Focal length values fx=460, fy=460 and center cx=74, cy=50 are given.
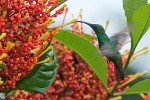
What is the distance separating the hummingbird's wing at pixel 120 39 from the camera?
2416 millimetres

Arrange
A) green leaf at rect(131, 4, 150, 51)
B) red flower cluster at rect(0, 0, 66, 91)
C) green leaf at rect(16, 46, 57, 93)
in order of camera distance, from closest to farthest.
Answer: red flower cluster at rect(0, 0, 66, 91)
green leaf at rect(16, 46, 57, 93)
green leaf at rect(131, 4, 150, 51)

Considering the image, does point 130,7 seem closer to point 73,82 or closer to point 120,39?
point 120,39

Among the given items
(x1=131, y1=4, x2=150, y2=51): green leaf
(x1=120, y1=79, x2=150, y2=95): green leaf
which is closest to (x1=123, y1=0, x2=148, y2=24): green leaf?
(x1=131, y1=4, x2=150, y2=51): green leaf

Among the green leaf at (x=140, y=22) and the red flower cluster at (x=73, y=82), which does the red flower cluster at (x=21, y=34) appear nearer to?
the green leaf at (x=140, y=22)

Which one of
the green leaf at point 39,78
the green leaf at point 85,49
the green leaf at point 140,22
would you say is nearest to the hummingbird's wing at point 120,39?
the green leaf at point 140,22

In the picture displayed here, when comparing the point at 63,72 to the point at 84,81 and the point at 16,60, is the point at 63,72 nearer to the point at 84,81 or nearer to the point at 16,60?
the point at 84,81

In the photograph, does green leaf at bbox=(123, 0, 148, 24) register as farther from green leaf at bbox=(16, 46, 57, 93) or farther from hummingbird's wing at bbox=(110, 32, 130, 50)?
green leaf at bbox=(16, 46, 57, 93)

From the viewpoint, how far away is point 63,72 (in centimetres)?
280

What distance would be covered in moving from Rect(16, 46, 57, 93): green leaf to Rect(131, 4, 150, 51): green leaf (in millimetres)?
506

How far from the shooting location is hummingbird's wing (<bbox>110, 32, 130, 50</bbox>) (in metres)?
2.42

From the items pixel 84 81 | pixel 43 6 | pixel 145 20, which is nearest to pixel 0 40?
pixel 43 6

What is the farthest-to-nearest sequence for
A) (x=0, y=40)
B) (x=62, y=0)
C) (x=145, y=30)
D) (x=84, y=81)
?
1. (x=84, y=81)
2. (x=145, y=30)
3. (x=62, y=0)
4. (x=0, y=40)

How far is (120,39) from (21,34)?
1104 millimetres

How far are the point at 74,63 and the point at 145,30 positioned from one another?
0.79 m
